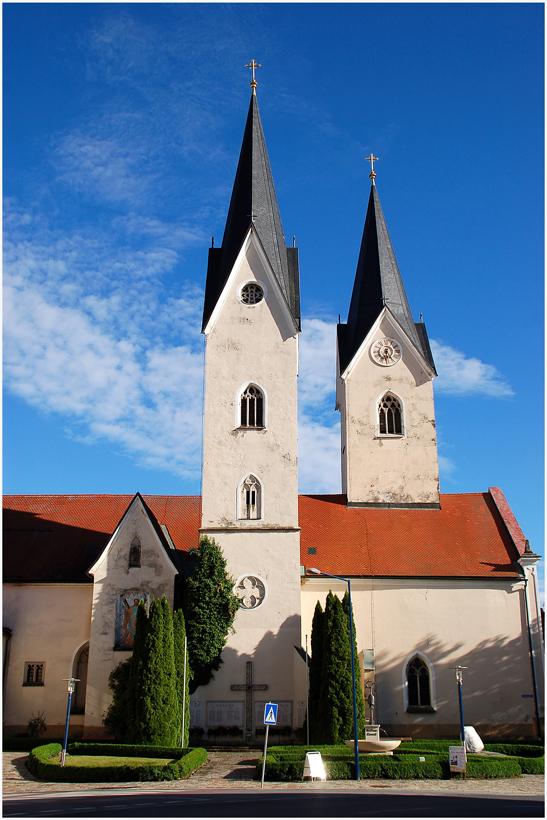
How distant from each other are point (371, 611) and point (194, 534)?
881 cm

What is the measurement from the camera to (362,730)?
25266mm

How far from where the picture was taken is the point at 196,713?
91.2 ft

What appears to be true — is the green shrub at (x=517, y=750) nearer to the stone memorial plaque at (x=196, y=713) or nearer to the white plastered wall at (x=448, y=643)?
the white plastered wall at (x=448, y=643)

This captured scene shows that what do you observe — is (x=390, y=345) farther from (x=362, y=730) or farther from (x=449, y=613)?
(x=362, y=730)

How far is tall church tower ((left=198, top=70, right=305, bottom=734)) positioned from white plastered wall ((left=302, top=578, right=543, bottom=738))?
2.75 m

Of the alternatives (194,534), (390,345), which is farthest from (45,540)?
(390,345)

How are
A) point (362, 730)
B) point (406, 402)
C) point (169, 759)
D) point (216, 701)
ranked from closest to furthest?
1. point (169, 759)
2. point (362, 730)
3. point (216, 701)
4. point (406, 402)

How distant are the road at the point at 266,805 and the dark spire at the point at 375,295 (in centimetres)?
2355

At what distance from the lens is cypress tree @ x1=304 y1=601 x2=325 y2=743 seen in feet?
84.7

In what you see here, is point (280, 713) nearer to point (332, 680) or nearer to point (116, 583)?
point (332, 680)

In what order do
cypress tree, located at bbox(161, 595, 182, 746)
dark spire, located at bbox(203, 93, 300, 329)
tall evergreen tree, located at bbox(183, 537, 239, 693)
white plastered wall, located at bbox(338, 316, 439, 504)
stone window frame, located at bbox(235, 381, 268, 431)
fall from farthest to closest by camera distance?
white plastered wall, located at bbox(338, 316, 439, 504), dark spire, located at bbox(203, 93, 300, 329), stone window frame, located at bbox(235, 381, 268, 431), tall evergreen tree, located at bbox(183, 537, 239, 693), cypress tree, located at bbox(161, 595, 182, 746)

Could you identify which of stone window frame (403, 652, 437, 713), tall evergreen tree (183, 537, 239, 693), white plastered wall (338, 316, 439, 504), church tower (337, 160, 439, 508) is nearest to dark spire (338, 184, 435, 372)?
church tower (337, 160, 439, 508)

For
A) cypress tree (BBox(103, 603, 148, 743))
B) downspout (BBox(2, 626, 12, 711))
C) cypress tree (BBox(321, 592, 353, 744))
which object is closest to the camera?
cypress tree (BBox(103, 603, 148, 743))

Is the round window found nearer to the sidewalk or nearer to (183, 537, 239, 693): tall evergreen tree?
(183, 537, 239, 693): tall evergreen tree
